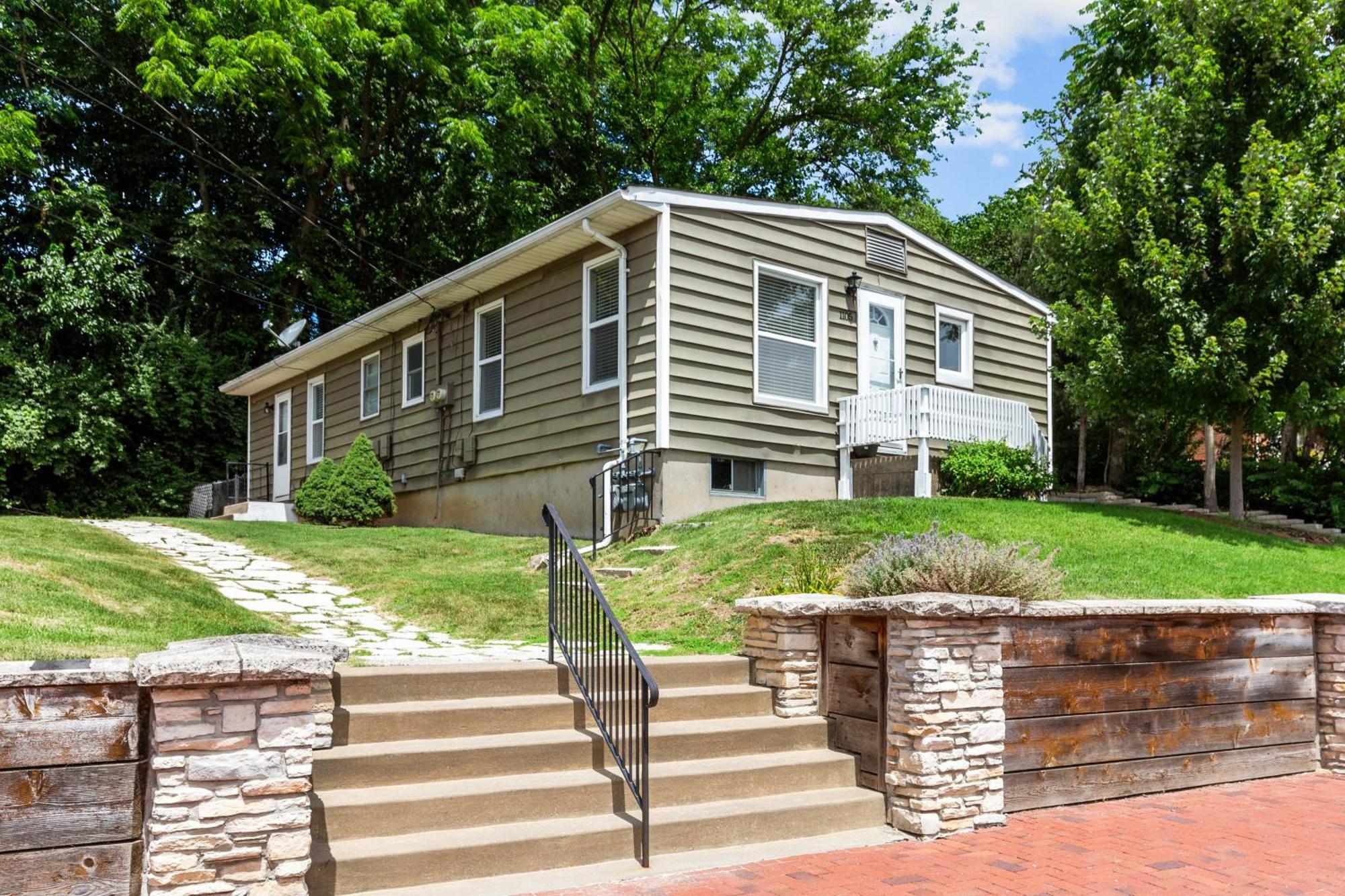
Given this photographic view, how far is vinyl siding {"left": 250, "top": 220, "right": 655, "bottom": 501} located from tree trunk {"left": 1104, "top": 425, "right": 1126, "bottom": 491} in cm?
1080

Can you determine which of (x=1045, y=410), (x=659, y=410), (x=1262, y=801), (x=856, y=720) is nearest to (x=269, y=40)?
(x=659, y=410)

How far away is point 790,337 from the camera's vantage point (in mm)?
12938

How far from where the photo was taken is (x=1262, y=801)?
A: 5.87 meters

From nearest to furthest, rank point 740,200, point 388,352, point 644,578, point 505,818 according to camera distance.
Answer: point 505,818
point 644,578
point 740,200
point 388,352

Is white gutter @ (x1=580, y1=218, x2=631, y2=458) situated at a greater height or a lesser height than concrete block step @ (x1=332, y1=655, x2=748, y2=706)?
greater

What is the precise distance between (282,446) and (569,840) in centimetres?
1864

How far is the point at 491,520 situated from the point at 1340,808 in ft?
35.4

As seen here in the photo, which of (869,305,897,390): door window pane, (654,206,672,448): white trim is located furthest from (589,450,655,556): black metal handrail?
(869,305,897,390): door window pane

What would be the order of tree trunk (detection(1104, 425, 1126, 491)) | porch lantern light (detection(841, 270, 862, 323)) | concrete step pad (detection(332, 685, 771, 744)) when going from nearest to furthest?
1. concrete step pad (detection(332, 685, 771, 744))
2. porch lantern light (detection(841, 270, 862, 323))
3. tree trunk (detection(1104, 425, 1126, 491))

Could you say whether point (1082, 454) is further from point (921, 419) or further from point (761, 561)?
point (761, 561)

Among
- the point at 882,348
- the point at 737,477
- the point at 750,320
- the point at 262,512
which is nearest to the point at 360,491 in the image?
the point at 262,512

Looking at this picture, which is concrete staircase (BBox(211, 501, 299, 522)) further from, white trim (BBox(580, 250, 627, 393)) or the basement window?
the basement window

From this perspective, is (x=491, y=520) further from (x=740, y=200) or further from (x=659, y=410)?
(x=740, y=200)

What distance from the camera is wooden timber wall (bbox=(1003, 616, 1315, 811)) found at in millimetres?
5559
